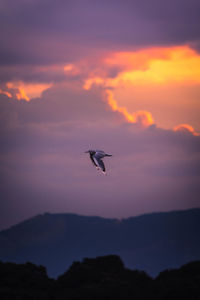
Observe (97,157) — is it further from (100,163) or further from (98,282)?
(98,282)

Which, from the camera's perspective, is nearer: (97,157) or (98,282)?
(98,282)

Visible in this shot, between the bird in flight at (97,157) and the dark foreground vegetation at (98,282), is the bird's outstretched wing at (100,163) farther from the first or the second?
the dark foreground vegetation at (98,282)

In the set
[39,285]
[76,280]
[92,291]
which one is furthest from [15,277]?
[92,291]

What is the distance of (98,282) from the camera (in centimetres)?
4534

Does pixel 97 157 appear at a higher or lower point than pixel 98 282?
higher

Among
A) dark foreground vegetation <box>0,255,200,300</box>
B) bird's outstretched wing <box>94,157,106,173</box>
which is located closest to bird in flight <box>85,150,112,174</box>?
bird's outstretched wing <box>94,157,106,173</box>

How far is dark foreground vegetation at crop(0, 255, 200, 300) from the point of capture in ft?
141

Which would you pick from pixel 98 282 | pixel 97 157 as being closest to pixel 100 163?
pixel 97 157

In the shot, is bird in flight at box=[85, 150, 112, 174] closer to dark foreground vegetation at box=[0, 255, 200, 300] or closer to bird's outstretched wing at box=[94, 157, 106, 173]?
bird's outstretched wing at box=[94, 157, 106, 173]

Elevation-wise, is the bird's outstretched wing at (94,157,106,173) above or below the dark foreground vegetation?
above

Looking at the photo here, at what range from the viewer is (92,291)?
140ft

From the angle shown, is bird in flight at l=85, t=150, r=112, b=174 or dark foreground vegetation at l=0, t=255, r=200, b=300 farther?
bird in flight at l=85, t=150, r=112, b=174

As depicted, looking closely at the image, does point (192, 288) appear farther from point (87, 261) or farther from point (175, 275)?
point (87, 261)

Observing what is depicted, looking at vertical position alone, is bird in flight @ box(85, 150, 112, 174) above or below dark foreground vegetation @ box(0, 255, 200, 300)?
above
